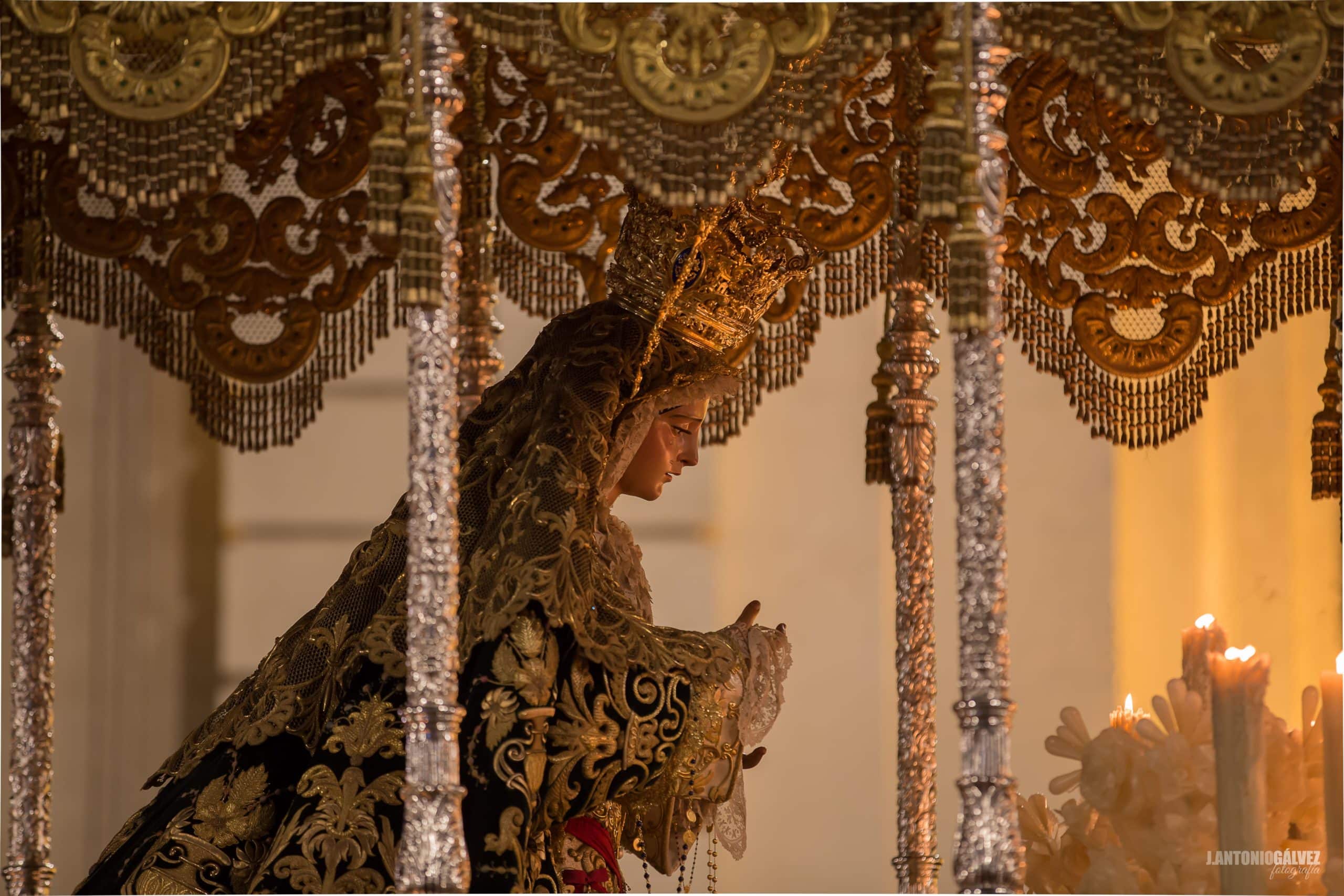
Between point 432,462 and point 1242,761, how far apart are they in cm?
129

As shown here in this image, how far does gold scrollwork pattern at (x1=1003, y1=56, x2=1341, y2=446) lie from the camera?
3.24 m

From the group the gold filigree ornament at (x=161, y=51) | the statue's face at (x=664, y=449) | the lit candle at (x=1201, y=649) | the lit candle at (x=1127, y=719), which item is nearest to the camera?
the gold filigree ornament at (x=161, y=51)

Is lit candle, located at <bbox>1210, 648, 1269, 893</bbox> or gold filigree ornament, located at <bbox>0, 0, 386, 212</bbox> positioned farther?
lit candle, located at <bbox>1210, 648, 1269, 893</bbox>

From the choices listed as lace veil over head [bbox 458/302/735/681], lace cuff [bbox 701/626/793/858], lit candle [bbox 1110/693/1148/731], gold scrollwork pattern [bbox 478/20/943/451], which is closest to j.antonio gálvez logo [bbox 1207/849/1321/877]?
lit candle [bbox 1110/693/1148/731]

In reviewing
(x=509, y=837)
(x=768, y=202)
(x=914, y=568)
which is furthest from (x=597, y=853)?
(x=768, y=202)

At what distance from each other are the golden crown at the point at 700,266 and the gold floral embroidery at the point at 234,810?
1002 millimetres

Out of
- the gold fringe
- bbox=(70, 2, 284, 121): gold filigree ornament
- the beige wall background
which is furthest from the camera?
the beige wall background

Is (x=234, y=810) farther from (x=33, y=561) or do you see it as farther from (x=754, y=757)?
(x=754, y=757)

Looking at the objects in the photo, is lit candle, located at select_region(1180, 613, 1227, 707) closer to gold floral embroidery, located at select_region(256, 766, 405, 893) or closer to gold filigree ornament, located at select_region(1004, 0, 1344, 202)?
gold filigree ornament, located at select_region(1004, 0, 1344, 202)

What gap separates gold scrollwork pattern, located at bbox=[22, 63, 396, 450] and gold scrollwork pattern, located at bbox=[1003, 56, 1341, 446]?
1241mm

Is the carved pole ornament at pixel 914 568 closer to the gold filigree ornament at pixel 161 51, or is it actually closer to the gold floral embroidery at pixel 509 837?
the gold floral embroidery at pixel 509 837

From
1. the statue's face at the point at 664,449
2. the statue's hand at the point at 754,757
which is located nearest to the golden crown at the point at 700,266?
the statue's face at the point at 664,449

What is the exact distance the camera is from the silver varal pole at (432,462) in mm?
2295

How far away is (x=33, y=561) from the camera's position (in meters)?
3.02
